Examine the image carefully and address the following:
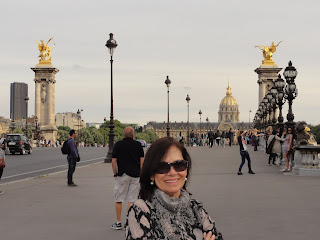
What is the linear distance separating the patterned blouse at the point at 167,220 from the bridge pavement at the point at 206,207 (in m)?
5.24

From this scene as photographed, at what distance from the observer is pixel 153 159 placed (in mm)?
3680

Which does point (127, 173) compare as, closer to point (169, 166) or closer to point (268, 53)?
point (169, 166)

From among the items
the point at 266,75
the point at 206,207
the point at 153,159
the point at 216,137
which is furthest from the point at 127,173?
the point at 266,75

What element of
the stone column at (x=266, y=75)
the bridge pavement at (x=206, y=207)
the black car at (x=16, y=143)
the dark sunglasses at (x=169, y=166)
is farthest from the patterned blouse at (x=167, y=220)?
the stone column at (x=266, y=75)

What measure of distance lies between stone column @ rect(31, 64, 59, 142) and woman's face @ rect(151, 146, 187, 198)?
10831cm

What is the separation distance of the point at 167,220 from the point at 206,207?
8767mm

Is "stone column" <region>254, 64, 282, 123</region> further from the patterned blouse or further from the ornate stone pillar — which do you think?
the patterned blouse

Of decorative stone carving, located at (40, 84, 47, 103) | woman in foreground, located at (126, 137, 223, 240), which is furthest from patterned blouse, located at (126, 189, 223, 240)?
decorative stone carving, located at (40, 84, 47, 103)

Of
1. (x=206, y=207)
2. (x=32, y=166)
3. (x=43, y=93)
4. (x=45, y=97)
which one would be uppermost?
(x=43, y=93)

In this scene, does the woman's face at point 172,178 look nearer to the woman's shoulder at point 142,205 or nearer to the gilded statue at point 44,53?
the woman's shoulder at point 142,205

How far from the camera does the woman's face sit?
3.65 m

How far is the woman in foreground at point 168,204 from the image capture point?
3570mm

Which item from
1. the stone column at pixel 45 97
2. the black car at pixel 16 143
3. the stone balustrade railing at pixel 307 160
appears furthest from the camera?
the stone column at pixel 45 97

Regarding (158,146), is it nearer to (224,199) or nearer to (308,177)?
(224,199)
